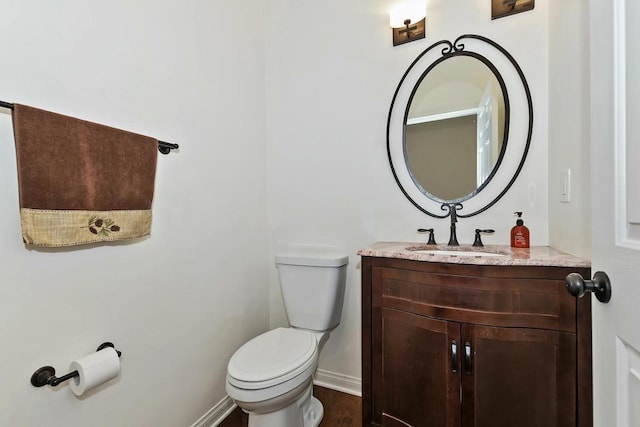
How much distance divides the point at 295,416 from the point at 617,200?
4.63ft

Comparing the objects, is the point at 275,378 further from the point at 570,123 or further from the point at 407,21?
the point at 407,21

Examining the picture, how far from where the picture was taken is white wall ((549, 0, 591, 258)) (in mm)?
1020

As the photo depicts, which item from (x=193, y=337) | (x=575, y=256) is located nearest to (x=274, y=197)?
(x=193, y=337)

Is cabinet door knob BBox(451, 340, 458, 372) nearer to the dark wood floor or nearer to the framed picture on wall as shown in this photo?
the dark wood floor

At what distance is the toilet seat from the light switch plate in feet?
4.08

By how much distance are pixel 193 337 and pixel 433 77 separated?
1812mm

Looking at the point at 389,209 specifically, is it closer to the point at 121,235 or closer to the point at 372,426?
the point at 372,426

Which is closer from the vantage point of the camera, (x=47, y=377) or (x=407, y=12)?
(x=47, y=377)

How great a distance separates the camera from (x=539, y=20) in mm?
1363

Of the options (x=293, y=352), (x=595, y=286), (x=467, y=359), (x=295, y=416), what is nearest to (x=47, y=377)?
(x=293, y=352)

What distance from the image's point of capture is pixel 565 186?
1.17 meters

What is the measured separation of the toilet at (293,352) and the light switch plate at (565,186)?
40.5 inches

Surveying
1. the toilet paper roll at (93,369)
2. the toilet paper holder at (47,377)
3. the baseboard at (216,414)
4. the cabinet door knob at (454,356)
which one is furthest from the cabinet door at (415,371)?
the toilet paper holder at (47,377)

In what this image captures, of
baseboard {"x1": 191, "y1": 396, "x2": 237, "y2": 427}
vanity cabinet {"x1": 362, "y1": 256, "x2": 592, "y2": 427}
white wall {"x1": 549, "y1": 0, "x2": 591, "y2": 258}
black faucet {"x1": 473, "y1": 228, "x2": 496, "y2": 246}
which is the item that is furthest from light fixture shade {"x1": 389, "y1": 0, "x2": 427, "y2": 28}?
baseboard {"x1": 191, "y1": 396, "x2": 237, "y2": 427}
